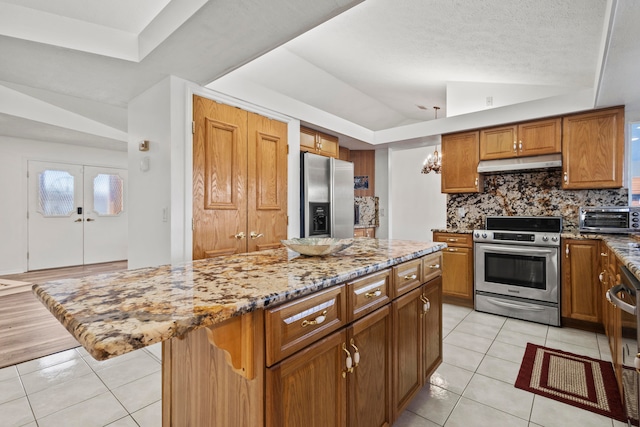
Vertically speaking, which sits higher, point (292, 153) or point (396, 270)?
point (292, 153)

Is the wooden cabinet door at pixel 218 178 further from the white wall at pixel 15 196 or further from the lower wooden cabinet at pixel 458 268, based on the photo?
the white wall at pixel 15 196

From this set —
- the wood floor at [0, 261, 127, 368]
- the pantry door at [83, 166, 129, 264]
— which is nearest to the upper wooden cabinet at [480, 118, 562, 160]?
the wood floor at [0, 261, 127, 368]

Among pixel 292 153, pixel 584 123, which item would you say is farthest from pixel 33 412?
pixel 584 123

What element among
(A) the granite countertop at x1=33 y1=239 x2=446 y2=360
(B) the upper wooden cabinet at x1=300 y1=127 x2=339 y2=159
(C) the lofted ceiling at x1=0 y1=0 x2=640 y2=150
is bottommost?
(A) the granite countertop at x1=33 y1=239 x2=446 y2=360

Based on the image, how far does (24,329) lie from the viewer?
9.73 feet

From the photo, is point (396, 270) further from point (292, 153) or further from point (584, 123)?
point (584, 123)

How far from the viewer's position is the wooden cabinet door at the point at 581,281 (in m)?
2.87

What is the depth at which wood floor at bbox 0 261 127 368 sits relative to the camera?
251 cm

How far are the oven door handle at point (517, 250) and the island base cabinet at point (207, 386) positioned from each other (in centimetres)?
321

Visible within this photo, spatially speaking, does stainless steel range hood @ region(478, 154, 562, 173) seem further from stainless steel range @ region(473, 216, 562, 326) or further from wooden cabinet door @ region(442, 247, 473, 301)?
wooden cabinet door @ region(442, 247, 473, 301)

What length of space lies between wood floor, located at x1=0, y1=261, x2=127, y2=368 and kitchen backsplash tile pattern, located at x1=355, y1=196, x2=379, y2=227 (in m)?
4.15

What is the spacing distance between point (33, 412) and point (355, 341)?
1.99 meters

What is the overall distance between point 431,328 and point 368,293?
85cm

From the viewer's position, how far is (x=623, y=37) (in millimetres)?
1779
